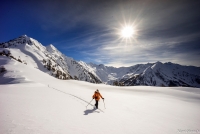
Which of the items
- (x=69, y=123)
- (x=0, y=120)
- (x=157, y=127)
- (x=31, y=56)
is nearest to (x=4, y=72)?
(x=0, y=120)

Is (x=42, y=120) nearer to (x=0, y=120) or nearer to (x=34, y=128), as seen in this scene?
(x=34, y=128)

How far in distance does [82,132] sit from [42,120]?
355cm

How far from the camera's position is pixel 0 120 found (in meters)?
8.23

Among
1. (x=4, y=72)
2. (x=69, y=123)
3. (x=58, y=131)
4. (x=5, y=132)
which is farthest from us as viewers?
(x=4, y=72)

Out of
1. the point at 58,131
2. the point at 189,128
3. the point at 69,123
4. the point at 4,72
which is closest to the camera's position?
the point at 58,131

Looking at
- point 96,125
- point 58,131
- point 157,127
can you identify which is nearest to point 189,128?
point 157,127

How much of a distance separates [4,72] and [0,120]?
47.9m

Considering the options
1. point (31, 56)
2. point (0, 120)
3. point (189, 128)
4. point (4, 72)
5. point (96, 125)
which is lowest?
point (189, 128)

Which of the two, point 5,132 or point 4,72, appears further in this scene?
point 4,72

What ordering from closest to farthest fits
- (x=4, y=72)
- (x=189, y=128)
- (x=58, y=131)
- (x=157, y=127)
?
(x=58, y=131) < (x=157, y=127) < (x=189, y=128) < (x=4, y=72)

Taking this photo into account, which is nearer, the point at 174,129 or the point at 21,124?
the point at 21,124

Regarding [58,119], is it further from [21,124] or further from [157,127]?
[157,127]

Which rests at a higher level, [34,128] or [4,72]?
[4,72]

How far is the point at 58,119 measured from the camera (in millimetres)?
9414
